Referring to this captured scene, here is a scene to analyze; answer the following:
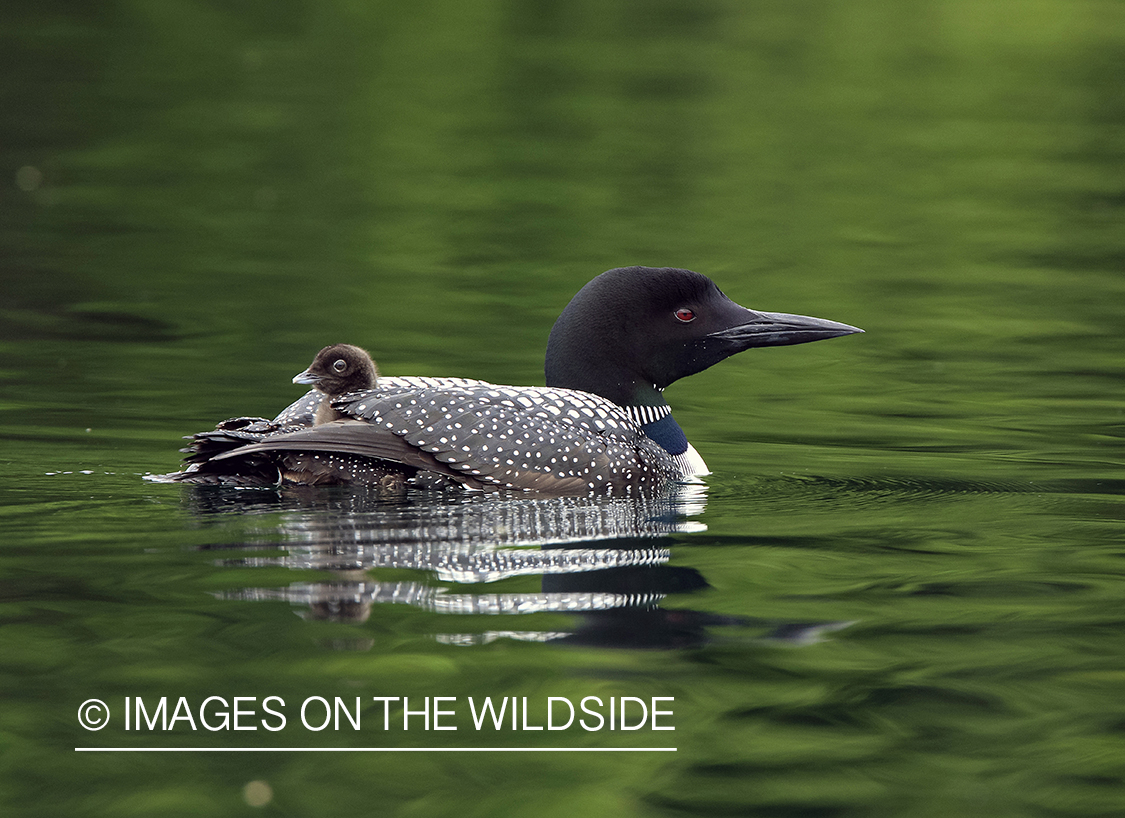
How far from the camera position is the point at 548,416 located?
18.0 feet

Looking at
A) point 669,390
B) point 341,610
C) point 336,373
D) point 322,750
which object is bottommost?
point 322,750

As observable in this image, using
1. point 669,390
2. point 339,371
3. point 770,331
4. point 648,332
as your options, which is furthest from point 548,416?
point 669,390

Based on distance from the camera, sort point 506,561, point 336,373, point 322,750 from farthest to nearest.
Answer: point 336,373, point 506,561, point 322,750

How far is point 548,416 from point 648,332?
2.58ft

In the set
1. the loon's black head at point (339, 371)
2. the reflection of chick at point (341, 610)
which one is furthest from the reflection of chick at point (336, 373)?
the reflection of chick at point (341, 610)

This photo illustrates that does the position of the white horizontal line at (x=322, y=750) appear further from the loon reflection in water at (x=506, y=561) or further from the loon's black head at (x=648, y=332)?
the loon's black head at (x=648, y=332)

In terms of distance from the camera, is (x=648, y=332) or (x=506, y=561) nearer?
(x=506, y=561)

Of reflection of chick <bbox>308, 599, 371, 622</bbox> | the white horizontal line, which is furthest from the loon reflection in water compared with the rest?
the white horizontal line

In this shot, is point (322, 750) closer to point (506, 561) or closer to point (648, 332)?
point (506, 561)

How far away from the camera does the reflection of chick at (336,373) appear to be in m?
5.45

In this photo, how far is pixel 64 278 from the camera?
1007 cm

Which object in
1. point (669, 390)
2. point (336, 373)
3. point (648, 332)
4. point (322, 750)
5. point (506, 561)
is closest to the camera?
point (322, 750)

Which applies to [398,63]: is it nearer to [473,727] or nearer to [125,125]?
[125,125]

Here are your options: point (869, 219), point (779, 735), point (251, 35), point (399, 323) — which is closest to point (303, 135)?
point (869, 219)
